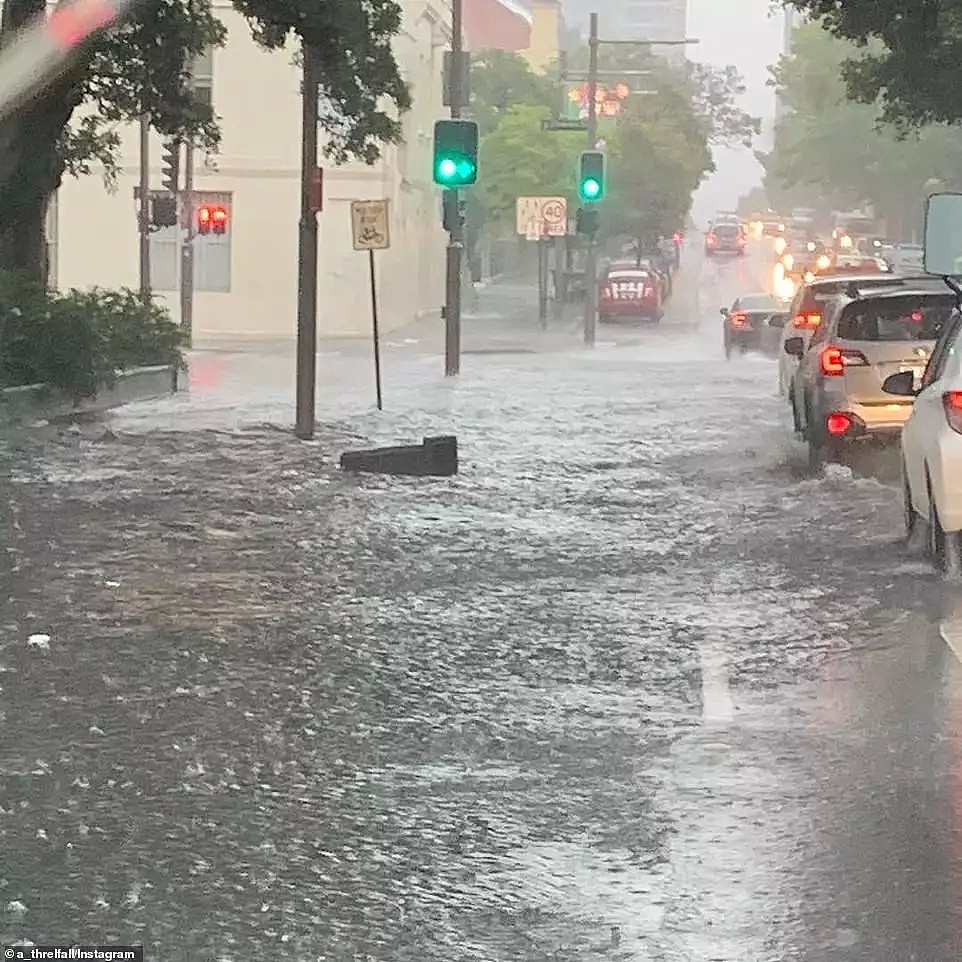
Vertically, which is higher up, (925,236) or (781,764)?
(925,236)

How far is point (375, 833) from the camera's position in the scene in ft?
23.9

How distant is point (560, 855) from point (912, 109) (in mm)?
26612

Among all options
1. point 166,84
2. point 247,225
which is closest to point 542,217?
point 247,225

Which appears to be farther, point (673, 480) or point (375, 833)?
point (673, 480)

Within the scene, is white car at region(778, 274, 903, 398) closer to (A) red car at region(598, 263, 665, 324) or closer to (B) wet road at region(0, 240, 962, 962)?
(B) wet road at region(0, 240, 962, 962)

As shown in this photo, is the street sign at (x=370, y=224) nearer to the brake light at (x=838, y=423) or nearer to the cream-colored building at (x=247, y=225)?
the brake light at (x=838, y=423)

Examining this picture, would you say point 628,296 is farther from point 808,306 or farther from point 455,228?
point 808,306

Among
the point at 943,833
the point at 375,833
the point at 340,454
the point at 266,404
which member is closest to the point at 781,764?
the point at 943,833

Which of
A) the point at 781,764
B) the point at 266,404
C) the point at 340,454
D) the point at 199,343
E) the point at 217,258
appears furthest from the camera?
the point at 217,258

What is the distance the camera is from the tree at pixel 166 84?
2412cm

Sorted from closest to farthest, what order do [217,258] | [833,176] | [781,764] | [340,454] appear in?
[781,764] → [340,454] → [217,258] → [833,176]

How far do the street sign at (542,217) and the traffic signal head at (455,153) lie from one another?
1017 inches

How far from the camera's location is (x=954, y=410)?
12641 mm

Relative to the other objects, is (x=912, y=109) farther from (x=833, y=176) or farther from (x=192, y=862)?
(x=833, y=176)
